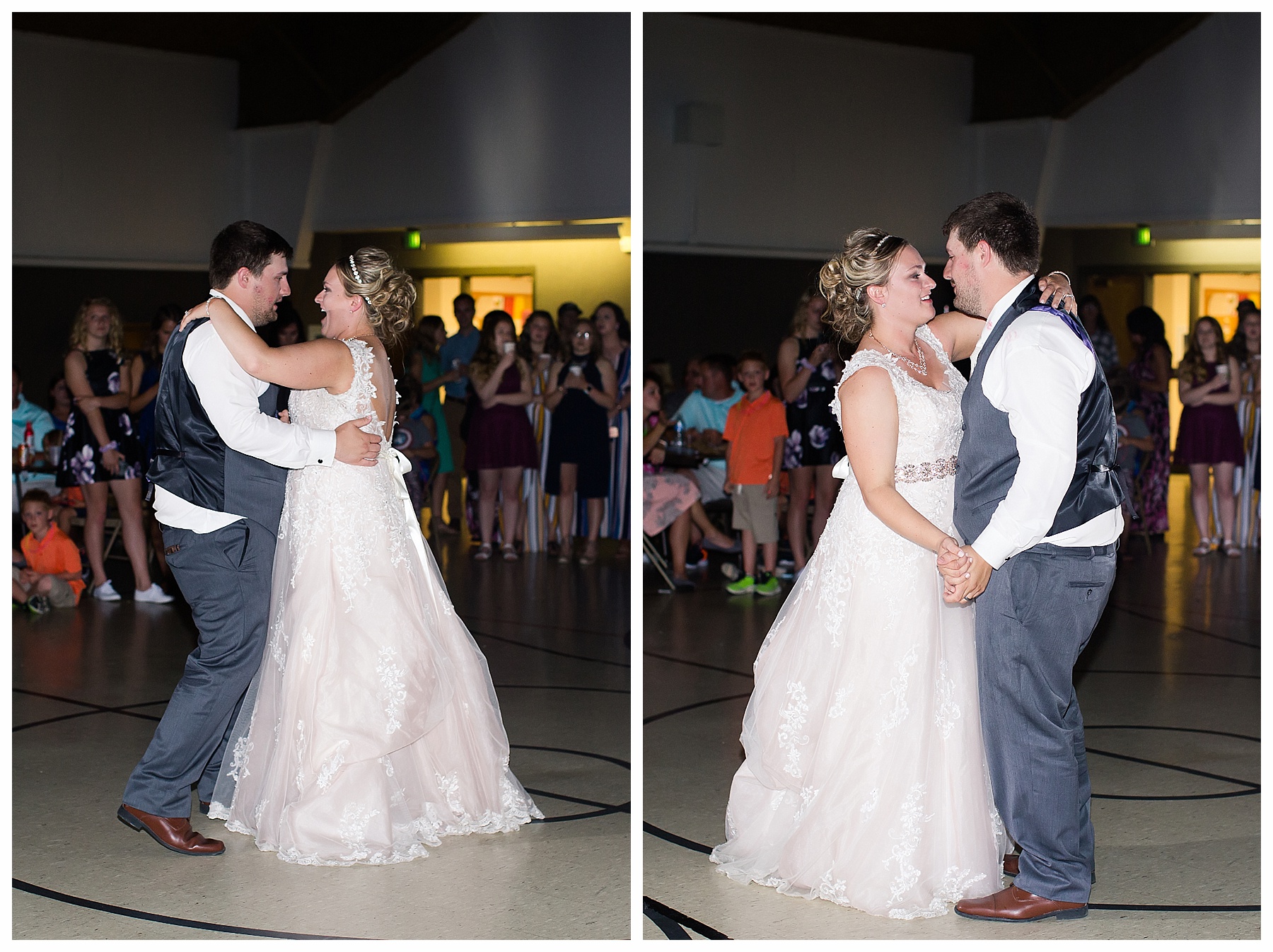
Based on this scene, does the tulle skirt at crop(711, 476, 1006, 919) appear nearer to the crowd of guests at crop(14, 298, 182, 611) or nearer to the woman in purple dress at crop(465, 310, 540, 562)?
the crowd of guests at crop(14, 298, 182, 611)

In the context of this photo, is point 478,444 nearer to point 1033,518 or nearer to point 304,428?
point 304,428

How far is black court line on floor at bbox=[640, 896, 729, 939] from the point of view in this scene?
285cm

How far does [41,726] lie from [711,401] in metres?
4.44

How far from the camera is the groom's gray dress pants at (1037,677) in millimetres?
2836

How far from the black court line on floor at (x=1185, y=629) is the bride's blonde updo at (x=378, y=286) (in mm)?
4121

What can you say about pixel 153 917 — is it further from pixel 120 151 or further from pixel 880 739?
pixel 120 151

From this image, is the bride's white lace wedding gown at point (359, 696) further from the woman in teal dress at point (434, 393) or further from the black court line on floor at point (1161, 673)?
the woman in teal dress at point (434, 393)

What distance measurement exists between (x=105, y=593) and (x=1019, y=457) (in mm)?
5689

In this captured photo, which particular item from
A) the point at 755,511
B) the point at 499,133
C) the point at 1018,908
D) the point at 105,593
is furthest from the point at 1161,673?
the point at 499,133

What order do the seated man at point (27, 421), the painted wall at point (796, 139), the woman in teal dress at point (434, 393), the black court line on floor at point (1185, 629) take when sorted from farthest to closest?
the painted wall at point (796, 139) < the woman in teal dress at point (434, 393) < the seated man at point (27, 421) < the black court line on floor at point (1185, 629)

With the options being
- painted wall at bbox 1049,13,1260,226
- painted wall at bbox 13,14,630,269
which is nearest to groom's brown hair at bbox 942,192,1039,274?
painted wall at bbox 13,14,630,269

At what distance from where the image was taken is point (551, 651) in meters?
5.85

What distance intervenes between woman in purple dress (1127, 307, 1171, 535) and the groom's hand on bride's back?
7161 mm

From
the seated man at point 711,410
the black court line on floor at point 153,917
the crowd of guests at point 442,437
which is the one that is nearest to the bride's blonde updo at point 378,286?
the black court line on floor at point 153,917
